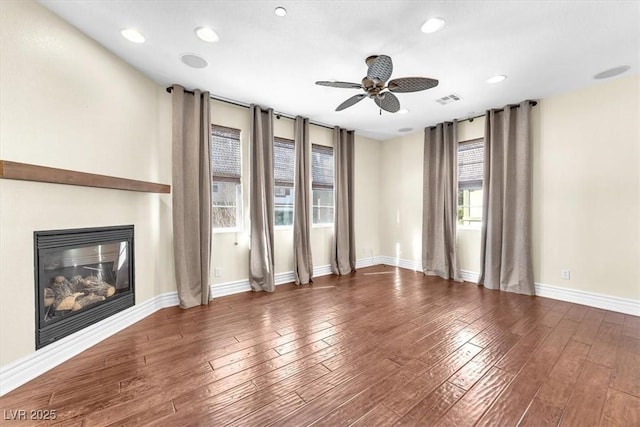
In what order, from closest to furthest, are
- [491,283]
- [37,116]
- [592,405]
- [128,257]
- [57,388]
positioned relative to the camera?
[592,405]
[57,388]
[37,116]
[128,257]
[491,283]

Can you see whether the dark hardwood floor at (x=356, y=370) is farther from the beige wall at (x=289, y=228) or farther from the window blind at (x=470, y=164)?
the window blind at (x=470, y=164)

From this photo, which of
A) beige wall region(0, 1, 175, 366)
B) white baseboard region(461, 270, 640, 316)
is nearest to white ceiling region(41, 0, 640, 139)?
beige wall region(0, 1, 175, 366)

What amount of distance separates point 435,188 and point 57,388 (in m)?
5.47

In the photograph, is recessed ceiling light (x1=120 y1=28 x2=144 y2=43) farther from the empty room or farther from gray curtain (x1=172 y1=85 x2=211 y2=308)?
gray curtain (x1=172 y1=85 x2=211 y2=308)

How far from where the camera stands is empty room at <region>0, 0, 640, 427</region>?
72.6 inches

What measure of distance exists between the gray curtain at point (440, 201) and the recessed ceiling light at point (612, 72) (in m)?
1.84

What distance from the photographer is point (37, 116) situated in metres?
2.05

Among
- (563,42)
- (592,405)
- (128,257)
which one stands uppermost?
(563,42)

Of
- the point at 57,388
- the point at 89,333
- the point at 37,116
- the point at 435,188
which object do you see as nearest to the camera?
the point at 57,388

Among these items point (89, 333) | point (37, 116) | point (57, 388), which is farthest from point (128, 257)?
point (37, 116)

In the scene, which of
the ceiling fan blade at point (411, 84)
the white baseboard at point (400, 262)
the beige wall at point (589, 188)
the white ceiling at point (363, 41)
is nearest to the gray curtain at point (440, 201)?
the white baseboard at point (400, 262)

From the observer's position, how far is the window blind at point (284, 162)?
4.54 m

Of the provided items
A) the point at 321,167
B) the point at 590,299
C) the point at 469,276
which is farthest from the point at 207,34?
the point at 590,299

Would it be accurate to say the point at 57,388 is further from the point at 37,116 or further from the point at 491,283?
the point at 491,283
